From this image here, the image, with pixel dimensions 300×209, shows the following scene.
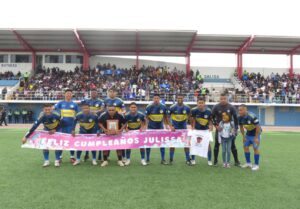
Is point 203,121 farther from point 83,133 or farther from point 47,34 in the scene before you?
point 47,34

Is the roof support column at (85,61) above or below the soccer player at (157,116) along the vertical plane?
above

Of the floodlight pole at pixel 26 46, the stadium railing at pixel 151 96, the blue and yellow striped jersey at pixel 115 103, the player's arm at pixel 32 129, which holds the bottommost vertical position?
the player's arm at pixel 32 129

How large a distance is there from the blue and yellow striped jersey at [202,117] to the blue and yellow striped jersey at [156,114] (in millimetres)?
780

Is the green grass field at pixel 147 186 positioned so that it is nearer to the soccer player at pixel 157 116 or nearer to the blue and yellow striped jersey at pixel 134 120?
the soccer player at pixel 157 116

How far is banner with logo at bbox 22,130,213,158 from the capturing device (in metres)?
8.48

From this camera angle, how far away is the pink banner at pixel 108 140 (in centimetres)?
848

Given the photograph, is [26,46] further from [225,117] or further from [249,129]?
[249,129]

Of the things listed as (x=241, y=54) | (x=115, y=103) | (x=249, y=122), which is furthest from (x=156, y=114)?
(x=241, y=54)

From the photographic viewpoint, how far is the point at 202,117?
28.9ft

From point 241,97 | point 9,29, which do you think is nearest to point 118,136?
point 241,97

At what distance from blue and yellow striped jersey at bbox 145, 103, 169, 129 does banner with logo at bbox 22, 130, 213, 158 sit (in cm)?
27

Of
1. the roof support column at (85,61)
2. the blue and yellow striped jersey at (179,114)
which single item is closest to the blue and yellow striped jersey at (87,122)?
the blue and yellow striped jersey at (179,114)

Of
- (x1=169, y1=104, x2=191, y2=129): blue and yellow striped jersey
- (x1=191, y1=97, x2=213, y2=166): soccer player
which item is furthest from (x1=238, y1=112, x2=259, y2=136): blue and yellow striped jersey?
(x1=169, y1=104, x2=191, y2=129): blue and yellow striped jersey

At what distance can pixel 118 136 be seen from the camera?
8.62 metres
